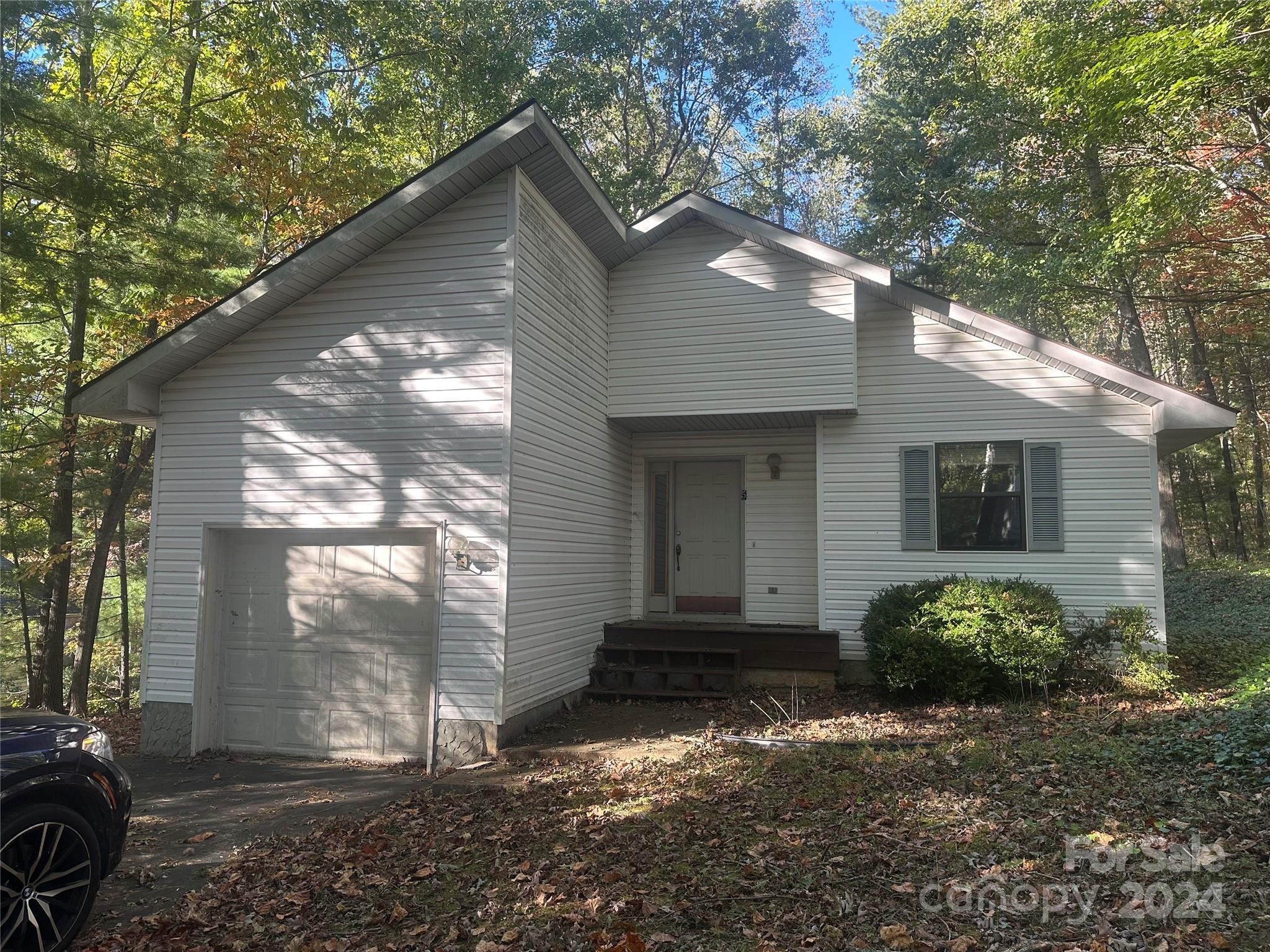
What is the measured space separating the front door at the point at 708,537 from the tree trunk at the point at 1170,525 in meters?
13.5

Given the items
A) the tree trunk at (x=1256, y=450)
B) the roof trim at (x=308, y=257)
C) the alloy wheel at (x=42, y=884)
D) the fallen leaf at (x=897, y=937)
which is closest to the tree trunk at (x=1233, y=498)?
the tree trunk at (x=1256, y=450)

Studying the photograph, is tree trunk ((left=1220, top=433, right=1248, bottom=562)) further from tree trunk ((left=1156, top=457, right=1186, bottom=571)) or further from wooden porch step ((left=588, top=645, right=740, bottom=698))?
wooden porch step ((left=588, top=645, right=740, bottom=698))

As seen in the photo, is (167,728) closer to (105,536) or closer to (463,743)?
(463,743)

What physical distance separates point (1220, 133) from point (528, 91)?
45.0 feet

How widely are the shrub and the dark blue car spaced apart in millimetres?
8872

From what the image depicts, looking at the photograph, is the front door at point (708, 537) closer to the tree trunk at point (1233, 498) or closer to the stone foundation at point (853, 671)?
the stone foundation at point (853, 671)

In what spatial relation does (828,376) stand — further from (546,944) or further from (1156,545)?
(546,944)

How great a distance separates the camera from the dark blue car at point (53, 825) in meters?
3.43

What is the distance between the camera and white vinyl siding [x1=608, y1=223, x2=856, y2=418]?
939cm

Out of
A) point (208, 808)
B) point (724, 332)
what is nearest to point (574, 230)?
point (724, 332)

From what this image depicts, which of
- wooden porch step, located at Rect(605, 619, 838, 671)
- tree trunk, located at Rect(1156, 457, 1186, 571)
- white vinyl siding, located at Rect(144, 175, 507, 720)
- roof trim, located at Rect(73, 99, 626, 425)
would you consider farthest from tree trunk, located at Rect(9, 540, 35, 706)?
tree trunk, located at Rect(1156, 457, 1186, 571)

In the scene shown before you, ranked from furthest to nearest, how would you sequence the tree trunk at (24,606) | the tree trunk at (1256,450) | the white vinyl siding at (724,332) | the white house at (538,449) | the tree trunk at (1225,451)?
the tree trunk at (1256,450)
the tree trunk at (1225,451)
the tree trunk at (24,606)
the white vinyl siding at (724,332)
the white house at (538,449)

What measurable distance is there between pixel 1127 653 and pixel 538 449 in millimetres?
7047

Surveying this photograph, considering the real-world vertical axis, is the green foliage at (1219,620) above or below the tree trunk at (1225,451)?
below
